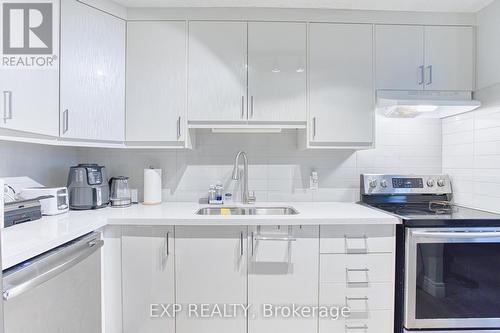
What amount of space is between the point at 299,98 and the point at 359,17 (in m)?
0.69

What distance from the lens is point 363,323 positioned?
1557 millimetres

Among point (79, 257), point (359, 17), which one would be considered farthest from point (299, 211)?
point (359, 17)

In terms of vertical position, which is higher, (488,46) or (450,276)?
(488,46)

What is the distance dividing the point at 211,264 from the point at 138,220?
476 millimetres

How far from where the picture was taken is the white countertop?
41.3 inches

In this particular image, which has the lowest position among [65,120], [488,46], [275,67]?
[65,120]

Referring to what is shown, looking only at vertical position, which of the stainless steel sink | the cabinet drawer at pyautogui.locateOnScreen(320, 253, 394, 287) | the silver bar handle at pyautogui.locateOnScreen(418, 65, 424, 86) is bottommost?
the cabinet drawer at pyautogui.locateOnScreen(320, 253, 394, 287)

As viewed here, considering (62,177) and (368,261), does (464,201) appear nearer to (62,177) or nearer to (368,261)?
(368,261)

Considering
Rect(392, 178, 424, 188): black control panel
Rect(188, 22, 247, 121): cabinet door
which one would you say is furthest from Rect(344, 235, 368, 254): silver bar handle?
Rect(188, 22, 247, 121): cabinet door

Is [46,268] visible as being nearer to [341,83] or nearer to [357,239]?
[357,239]

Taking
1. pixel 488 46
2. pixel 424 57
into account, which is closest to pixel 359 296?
pixel 424 57

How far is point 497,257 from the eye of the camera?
1.50m

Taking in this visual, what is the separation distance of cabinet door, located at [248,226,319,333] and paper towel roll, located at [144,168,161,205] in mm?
851

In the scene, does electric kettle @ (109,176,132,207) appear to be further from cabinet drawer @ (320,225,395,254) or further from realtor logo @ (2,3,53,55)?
cabinet drawer @ (320,225,395,254)
